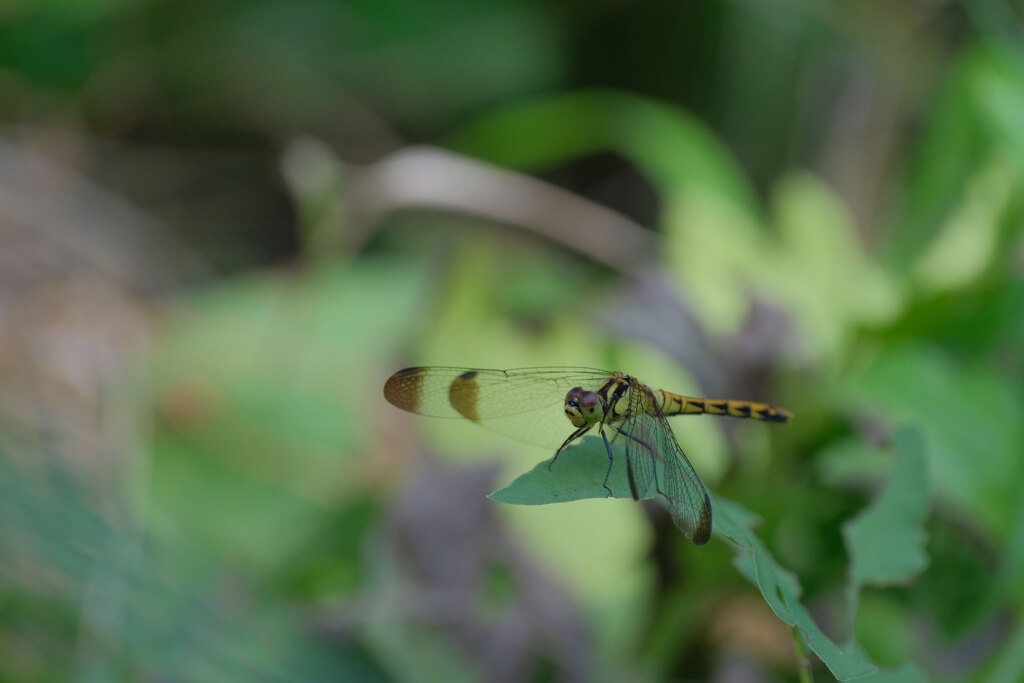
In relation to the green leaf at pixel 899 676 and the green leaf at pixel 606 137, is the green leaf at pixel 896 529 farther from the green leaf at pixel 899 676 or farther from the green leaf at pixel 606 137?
the green leaf at pixel 606 137

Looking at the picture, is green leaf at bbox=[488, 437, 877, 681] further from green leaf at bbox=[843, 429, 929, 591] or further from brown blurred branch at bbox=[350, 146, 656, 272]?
brown blurred branch at bbox=[350, 146, 656, 272]

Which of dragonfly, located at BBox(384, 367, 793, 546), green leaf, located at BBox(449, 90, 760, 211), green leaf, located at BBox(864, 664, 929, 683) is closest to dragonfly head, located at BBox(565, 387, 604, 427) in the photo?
dragonfly, located at BBox(384, 367, 793, 546)

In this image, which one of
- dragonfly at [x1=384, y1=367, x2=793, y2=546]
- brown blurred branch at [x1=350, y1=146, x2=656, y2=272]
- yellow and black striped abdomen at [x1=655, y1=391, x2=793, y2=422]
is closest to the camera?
dragonfly at [x1=384, y1=367, x2=793, y2=546]

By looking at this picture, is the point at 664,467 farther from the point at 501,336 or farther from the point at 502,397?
the point at 501,336

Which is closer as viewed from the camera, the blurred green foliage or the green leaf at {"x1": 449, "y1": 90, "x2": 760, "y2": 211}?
the blurred green foliage

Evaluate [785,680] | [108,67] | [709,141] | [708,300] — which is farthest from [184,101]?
[785,680]

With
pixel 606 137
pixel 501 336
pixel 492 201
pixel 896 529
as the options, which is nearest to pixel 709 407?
pixel 896 529

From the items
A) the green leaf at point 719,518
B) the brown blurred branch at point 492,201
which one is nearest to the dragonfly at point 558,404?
the green leaf at point 719,518
